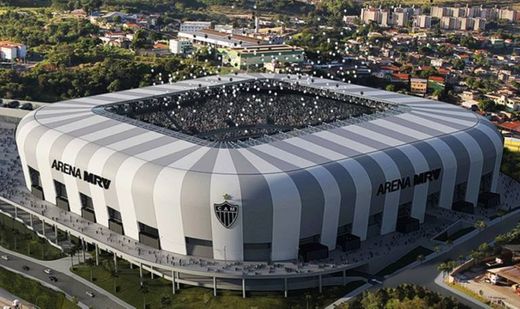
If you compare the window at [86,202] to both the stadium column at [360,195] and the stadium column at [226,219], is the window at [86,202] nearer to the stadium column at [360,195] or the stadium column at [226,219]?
the stadium column at [226,219]

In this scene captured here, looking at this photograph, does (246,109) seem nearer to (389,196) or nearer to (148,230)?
(389,196)

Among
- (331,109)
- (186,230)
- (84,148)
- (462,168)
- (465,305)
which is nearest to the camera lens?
(465,305)

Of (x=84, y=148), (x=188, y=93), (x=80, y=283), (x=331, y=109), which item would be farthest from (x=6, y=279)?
(x=331, y=109)

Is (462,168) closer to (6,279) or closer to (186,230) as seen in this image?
(186,230)

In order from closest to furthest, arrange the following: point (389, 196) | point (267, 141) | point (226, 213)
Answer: point (226, 213), point (389, 196), point (267, 141)

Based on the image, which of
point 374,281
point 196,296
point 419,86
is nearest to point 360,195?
point 374,281
